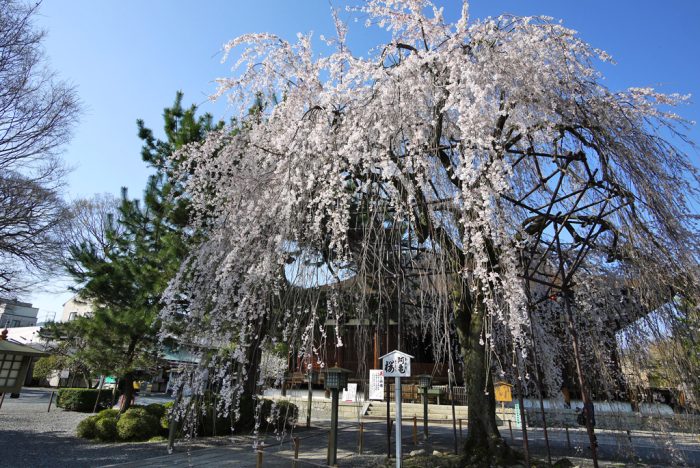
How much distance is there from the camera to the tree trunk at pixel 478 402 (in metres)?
6.53

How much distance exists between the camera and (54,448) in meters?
9.21

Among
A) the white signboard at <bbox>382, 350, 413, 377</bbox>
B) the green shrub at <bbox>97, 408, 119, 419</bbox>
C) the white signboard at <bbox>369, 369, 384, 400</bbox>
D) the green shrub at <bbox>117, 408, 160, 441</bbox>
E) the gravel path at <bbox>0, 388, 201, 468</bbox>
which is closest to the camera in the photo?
the white signboard at <bbox>382, 350, 413, 377</bbox>

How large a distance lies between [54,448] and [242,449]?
409cm

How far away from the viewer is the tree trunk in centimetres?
653

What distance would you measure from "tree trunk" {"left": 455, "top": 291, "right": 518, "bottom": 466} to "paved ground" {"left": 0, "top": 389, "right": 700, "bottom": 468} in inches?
59.6

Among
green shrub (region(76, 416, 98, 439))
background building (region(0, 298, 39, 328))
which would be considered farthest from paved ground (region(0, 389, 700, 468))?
background building (region(0, 298, 39, 328))

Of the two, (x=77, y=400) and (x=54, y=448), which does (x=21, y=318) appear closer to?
(x=77, y=400)

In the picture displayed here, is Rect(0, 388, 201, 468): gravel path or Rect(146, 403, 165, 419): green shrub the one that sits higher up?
Rect(146, 403, 165, 419): green shrub

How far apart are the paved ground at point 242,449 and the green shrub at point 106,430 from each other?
0.42 meters

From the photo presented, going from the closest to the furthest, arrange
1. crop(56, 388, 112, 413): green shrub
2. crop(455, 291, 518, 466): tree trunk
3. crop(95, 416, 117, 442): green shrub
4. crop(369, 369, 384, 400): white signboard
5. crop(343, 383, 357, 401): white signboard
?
crop(455, 291, 518, 466): tree trunk
crop(369, 369, 384, 400): white signboard
crop(95, 416, 117, 442): green shrub
crop(343, 383, 357, 401): white signboard
crop(56, 388, 112, 413): green shrub

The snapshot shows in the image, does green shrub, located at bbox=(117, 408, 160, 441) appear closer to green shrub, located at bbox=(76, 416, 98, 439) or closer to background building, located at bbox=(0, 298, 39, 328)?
green shrub, located at bbox=(76, 416, 98, 439)

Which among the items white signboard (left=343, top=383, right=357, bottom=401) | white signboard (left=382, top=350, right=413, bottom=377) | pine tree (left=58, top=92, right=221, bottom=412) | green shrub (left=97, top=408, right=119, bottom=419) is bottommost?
green shrub (left=97, top=408, right=119, bottom=419)

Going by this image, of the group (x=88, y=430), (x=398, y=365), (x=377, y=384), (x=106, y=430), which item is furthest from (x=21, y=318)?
(x=398, y=365)

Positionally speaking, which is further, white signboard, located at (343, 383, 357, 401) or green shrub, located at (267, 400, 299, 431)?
white signboard, located at (343, 383, 357, 401)
